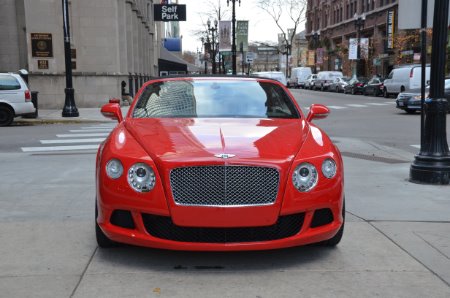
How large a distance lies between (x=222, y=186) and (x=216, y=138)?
56 cm

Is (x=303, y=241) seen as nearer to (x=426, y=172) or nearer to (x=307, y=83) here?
(x=426, y=172)

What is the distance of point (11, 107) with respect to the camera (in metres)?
16.2

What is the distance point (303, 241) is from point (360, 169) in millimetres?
4696

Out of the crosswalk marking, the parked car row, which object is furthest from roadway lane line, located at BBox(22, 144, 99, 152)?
the parked car row

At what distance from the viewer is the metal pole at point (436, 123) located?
7.02 m

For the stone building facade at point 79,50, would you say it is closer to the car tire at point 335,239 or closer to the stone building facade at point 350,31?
the car tire at point 335,239

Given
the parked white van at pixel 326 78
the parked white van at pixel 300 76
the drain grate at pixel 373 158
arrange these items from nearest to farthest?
1. the drain grate at pixel 373 158
2. the parked white van at pixel 326 78
3. the parked white van at pixel 300 76

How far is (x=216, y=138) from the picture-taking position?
4156 millimetres

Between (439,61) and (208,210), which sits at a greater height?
(439,61)

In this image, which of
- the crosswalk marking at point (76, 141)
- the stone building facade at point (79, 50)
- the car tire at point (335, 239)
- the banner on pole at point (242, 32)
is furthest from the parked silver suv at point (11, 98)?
the banner on pole at point (242, 32)

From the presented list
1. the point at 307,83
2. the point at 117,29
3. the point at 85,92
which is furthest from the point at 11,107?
the point at 307,83

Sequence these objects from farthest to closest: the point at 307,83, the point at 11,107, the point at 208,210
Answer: the point at 307,83 → the point at 11,107 → the point at 208,210

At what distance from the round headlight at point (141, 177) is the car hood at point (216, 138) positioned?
0.10m

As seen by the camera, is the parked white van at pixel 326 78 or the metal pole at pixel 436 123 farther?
the parked white van at pixel 326 78
